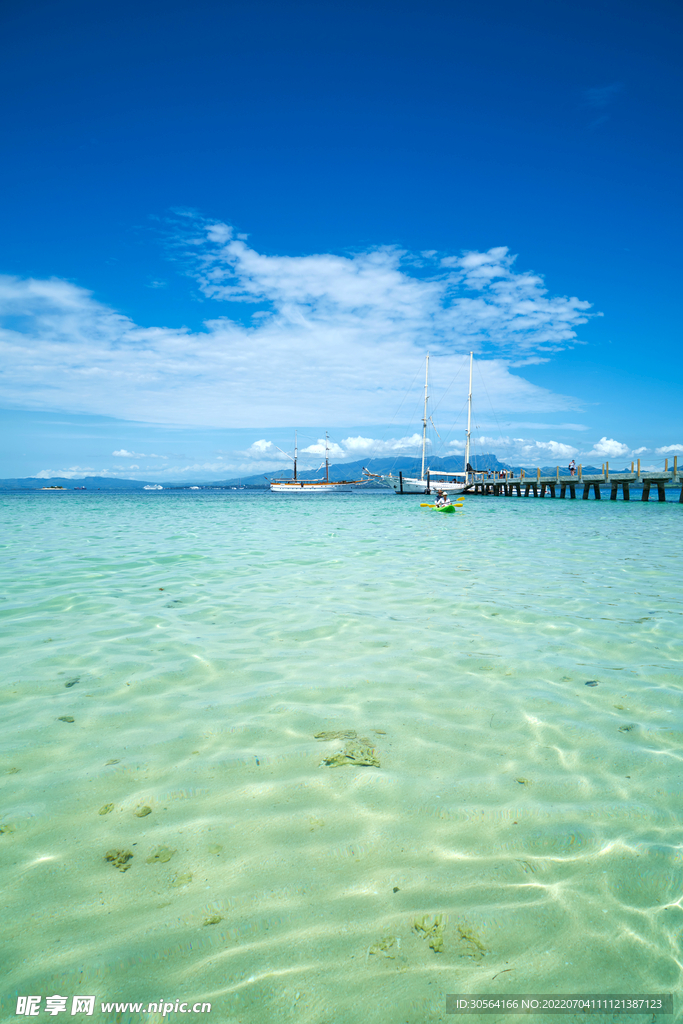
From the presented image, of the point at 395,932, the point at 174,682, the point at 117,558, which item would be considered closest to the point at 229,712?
the point at 174,682

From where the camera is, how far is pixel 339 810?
3.13 meters

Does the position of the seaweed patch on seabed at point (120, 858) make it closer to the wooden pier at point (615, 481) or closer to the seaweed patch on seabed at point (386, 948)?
the seaweed patch on seabed at point (386, 948)

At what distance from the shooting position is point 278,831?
9.64 ft

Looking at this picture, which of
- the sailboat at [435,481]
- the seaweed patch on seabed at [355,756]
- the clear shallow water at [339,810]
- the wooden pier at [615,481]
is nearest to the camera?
the clear shallow water at [339,810]

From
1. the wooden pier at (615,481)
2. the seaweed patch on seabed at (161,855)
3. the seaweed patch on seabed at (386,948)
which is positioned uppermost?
the wooden pier at (615,481)

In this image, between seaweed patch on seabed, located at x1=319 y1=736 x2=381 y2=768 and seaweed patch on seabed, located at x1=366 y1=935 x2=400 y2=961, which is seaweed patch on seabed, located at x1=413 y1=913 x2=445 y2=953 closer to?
seaweed patch on seabed, located at x1=366 y1=935 x2=400 y2=961

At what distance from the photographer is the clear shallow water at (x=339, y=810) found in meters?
2.13

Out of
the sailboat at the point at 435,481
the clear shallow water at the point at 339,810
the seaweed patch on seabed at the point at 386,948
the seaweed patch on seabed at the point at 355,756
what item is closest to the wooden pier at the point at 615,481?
the sailboat at the point at 435,481

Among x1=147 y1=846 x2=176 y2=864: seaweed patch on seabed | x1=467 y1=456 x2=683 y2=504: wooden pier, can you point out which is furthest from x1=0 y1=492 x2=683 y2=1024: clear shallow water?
x1=467 y1=456 x2=683 y2=504: wooden pier

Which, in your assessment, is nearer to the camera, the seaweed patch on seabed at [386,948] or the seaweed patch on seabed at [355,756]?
the seaweed patch on seabed at [386,948]

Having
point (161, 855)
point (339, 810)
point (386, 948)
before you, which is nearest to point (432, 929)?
point (386, 948)

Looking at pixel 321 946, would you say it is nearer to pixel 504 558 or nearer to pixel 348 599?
pixel 348 599

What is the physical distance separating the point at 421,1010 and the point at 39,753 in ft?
10.3

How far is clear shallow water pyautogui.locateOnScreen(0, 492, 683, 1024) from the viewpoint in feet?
7.00
